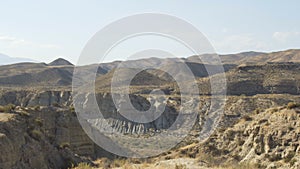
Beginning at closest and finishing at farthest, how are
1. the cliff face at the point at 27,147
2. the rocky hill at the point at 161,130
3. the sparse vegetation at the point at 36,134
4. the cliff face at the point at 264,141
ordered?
the cliff face at the point at 27,147
the rocky hill at the point at 161,130
the sparse vegetation at the point at 36,134
the cliff face at the point at 264,141

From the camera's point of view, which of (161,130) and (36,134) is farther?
(161,130)

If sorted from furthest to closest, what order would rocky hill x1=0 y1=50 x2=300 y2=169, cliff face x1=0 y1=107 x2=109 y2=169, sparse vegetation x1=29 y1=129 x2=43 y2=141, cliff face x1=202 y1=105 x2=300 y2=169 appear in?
1. cliff face x1=202 y1=105 x2=300 y2=169
2. sparse vegetation x1=29 y1=129 x2=43 y2=141
3. rocky hill x1=0 y1=50 x2=300 y2=169
4. cliff face x1=0 y1=107 x2=109 y2=169

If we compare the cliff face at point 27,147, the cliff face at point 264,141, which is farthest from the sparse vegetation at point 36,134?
the cliff face at point 264,141

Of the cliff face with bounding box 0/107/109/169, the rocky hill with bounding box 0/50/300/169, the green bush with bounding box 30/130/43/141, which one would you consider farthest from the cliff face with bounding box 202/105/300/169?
the green bush with bounding box 30/130/43/141

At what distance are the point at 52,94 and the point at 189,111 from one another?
2814 cm

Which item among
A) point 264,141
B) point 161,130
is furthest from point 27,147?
point 161,130

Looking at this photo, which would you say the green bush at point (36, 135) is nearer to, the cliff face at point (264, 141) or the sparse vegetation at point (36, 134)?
the sparse vegetation at point (36, 134)

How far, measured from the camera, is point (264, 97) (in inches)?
2884

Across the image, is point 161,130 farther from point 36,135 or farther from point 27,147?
point 27,147

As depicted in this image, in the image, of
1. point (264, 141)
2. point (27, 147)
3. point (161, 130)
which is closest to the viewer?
point (27, 147)

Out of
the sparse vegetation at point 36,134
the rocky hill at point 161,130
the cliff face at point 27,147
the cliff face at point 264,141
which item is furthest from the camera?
the cliff face at point 264,141

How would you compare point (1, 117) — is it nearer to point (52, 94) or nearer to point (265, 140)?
point (265, 140)

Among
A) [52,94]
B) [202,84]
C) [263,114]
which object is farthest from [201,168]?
[202,84]

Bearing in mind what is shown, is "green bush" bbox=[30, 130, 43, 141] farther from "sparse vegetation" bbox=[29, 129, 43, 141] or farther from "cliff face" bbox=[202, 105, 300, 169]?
"cliff face" bbox=[202, 105, 300, 169]
